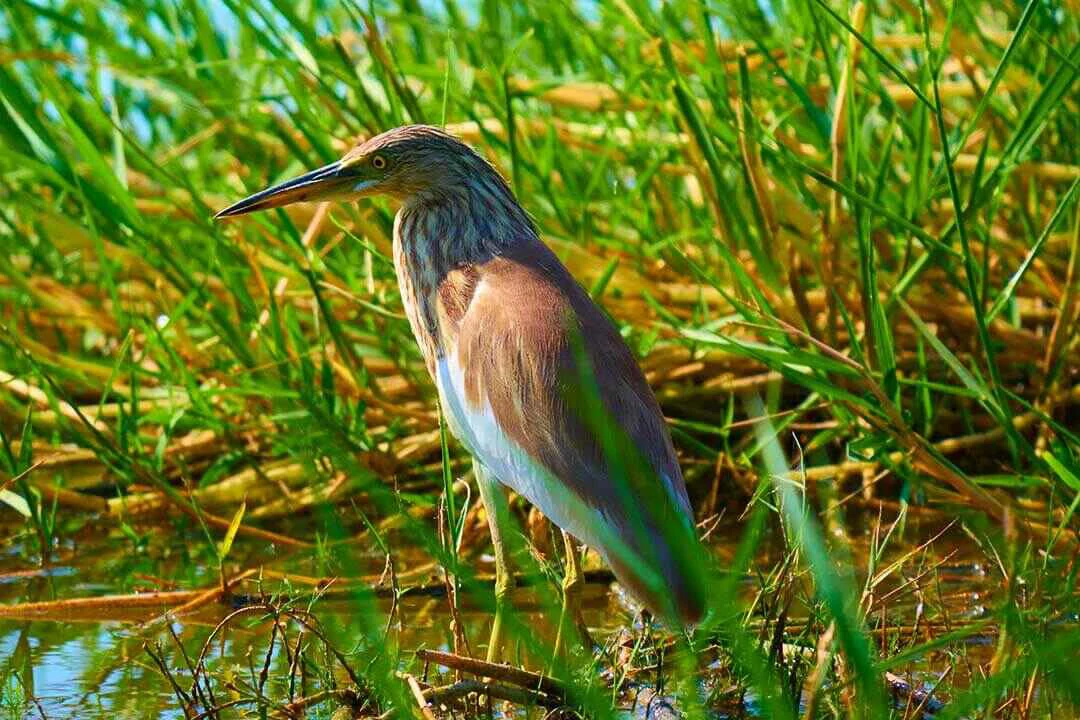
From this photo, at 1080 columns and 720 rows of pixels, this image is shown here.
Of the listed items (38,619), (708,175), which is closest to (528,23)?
(708,175)

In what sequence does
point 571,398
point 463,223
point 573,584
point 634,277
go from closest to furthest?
point 571,398 → point 573,584 → point 463,223 → point 634,277

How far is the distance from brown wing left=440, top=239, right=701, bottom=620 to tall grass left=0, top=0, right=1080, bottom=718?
28 cm

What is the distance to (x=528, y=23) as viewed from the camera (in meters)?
4.25

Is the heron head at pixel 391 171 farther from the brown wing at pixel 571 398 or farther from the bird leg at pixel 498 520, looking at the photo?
the bird leg at pixel 498 520

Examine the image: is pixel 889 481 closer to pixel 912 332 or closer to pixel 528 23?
pixel 912 332

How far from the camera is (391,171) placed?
111 inches

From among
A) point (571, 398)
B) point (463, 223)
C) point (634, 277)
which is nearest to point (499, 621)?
point (571, 398)

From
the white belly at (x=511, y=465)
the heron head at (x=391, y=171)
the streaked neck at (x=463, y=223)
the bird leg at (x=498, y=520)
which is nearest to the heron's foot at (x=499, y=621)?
the bird leg at (x=498, y=520)

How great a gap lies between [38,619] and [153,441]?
0.80 m

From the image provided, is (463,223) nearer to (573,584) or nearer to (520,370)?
(520,370)

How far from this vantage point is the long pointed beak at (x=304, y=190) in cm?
278

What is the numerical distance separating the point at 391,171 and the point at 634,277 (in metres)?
0.80

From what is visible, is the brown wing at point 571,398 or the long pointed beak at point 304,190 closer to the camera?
the brown wing at point 571,398

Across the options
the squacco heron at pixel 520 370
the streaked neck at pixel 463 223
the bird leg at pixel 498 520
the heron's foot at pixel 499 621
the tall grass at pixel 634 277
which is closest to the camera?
the squacco heron at pixel 520 370
